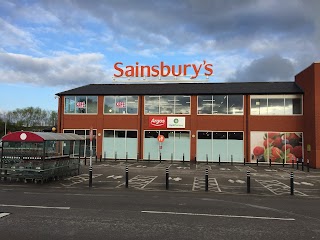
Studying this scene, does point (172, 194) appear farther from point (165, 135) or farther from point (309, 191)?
point (165, 135)

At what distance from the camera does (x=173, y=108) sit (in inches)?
1409

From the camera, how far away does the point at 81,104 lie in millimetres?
37469

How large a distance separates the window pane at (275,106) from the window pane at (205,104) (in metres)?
6.01

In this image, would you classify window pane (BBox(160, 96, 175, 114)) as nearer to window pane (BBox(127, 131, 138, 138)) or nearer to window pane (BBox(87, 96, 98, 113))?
window pane (BBox(127, 131, 138, 138))

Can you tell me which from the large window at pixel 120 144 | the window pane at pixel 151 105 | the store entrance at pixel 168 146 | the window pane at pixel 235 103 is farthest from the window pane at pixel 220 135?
the large window at pixel 120 144

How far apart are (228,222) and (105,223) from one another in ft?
10.6

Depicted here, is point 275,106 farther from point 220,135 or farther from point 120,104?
point 120,104

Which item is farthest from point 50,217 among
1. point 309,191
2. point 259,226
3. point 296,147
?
point 296,147

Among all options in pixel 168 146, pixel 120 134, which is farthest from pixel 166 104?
pixel 120 134

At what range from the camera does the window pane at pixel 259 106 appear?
34031mm

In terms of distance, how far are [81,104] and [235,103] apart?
55.1 ft

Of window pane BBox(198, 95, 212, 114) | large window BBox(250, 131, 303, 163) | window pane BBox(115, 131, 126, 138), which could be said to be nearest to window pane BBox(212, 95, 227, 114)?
window pane BBox(198, 95, 212, 114)

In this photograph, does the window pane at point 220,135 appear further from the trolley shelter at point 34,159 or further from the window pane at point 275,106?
the trolley shelter at point 34,159

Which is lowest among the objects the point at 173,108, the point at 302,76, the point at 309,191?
the point at 309,191
